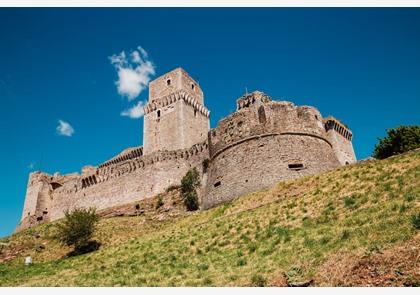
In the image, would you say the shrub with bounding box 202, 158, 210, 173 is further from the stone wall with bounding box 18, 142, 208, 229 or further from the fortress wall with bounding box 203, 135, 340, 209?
the fortress wall with bounding box 203, 135, 340, 209

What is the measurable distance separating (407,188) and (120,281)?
337 inches

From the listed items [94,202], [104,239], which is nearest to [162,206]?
[104,239]

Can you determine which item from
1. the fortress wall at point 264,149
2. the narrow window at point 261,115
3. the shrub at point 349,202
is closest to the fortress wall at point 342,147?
the fortress wall at point 264,149

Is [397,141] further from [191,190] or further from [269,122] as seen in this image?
[191,190]

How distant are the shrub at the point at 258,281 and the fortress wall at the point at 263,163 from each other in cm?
1101

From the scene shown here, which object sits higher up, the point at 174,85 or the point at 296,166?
the point at 174,85

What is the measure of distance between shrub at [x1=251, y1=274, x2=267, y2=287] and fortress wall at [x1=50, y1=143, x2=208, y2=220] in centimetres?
2518

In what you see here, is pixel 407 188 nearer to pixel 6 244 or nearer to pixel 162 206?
pixel 162 206

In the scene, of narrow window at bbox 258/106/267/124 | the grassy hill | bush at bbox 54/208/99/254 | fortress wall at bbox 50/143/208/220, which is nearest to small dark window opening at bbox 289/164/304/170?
the grassy hill

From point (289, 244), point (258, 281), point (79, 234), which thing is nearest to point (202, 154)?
point (79, 234)

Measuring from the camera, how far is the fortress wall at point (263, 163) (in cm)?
1942

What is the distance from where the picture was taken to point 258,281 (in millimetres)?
7824

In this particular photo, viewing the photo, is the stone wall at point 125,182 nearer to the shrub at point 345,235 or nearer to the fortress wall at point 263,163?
the fortress wall at point 263,163

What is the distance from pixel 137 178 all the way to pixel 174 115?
13.4 m
